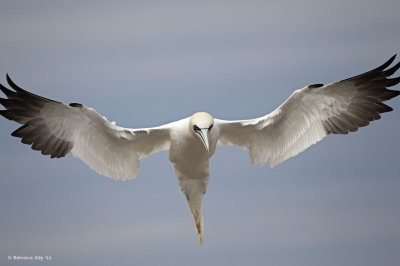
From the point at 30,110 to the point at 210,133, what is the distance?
2809mm

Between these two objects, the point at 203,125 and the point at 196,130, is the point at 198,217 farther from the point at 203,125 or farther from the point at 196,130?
the point at 203,125

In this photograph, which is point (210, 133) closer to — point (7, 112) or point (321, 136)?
point (321, 136)

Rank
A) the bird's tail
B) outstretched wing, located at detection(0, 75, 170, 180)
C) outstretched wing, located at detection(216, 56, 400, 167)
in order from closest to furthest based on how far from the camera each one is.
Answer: outstretched wing, located at detection(0, 75, 170, 180) < outstretched wing, located at detection(216, 56, 400, 167) < the bird's tail

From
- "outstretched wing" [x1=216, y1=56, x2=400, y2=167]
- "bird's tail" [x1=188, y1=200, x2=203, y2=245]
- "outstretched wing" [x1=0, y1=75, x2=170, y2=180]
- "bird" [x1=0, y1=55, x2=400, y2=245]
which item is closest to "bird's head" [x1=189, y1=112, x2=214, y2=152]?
"bird" [x1=0, y1=55, x2=400, y2=245]

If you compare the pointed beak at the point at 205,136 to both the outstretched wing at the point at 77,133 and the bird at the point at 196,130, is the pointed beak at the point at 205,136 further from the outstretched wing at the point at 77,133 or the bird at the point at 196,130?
the outstretched wing at the point at 77,133

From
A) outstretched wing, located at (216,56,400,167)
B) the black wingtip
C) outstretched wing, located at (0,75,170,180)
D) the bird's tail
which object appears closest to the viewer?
the black wingtip

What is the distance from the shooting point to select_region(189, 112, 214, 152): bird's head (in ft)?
40.1

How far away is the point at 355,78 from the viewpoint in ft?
42.2

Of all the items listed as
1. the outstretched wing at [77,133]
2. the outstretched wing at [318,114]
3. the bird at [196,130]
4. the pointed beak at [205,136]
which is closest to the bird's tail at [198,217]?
the bird at [196,130]

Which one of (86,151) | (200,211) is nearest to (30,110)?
(86,151)

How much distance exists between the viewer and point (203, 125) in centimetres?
1221

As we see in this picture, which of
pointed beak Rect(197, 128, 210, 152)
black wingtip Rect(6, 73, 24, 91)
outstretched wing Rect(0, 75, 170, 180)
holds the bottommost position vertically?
pointed beak Rect(197, 128, 210, 152)

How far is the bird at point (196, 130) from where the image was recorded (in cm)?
1257

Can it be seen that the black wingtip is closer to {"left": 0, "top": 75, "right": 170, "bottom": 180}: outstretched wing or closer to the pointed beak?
{"left": 0, "top": 75, "right": 170, "bottom": 180}: outstretched wing
